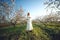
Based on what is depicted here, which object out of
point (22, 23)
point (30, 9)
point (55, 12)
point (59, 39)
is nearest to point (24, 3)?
point (30, 9)

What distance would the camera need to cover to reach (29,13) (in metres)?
2.85

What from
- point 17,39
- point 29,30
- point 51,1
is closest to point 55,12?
point 51,1

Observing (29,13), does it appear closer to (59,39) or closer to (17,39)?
(17,39)

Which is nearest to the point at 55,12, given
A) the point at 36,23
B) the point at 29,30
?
the point at 36,23

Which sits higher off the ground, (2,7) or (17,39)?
(2,7)

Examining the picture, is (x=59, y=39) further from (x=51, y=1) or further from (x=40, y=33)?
(x=51, y=1)

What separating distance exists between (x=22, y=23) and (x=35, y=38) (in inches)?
14.4

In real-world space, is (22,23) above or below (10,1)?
below

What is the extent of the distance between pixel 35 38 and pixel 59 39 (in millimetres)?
450

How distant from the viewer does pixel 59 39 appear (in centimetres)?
282

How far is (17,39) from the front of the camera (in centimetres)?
277

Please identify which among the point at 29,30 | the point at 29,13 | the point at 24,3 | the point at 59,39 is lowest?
the point at 59,39

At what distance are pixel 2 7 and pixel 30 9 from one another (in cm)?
53

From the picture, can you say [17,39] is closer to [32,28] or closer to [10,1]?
[32,28]
